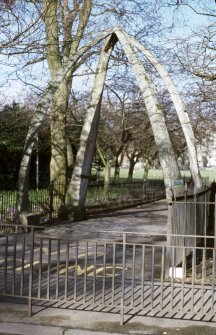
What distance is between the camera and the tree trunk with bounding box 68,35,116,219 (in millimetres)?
17859

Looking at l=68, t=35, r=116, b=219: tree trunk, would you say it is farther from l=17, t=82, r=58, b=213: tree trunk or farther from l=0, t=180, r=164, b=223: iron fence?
l=17, t=82, r=58, b=213: tree trunk

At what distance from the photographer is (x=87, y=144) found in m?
18.3

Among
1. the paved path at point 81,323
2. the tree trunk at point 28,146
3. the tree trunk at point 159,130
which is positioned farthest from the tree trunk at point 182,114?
the paved path at point 81,323

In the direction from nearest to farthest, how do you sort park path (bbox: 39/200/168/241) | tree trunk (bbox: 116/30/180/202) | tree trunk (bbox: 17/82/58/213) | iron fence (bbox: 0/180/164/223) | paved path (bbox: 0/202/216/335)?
paved path (bbox: 0/202/216/335)
tree trunk (bbox: 116/30/180/202)
park path (bbox: 39/200/168/241)
tree trunk (bbox: 17/82/58/213)
iron fence (bbox: 0/180/164/223)

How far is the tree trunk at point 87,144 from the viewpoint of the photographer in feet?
58.6

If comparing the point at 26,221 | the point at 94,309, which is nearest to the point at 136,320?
the point at 94,309

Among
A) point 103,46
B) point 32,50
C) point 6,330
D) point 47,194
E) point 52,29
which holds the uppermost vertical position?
point 103,46

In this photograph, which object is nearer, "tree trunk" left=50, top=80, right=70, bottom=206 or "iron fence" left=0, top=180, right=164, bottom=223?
"iron fence" left=0, top=180, right=164, bottom=223

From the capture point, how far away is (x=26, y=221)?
15.2 meters

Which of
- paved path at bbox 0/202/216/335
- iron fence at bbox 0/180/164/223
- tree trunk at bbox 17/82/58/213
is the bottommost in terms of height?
paved path at bbox 0/202/216/335

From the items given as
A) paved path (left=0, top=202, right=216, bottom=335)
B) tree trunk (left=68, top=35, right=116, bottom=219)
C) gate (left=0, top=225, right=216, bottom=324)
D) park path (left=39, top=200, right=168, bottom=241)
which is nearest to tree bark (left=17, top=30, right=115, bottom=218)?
tree trunk (left=68, top=35, right=116, bottom=219)

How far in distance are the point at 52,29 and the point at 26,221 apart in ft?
19.8

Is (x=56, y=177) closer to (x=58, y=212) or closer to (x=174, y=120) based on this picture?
(x=58, y=212)

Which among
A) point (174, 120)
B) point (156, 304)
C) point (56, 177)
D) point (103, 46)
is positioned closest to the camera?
point (156, 304)
